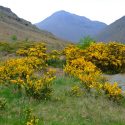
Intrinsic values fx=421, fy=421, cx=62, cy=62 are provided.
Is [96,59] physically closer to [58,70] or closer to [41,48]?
[58,70]

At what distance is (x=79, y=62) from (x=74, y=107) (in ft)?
22.4

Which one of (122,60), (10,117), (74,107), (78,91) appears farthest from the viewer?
(122,60)

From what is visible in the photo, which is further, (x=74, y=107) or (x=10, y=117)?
Answer: (x=74, y=107)

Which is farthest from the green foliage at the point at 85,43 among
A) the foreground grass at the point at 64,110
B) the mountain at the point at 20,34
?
the mountain at the point at 20,34

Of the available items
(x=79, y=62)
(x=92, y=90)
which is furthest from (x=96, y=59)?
(x=92, y=90)

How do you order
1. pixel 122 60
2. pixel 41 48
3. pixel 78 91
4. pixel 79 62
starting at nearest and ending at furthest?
1. pixel 78 91
2. pixel 79 62
3. pixel 122 60
4. pixel 41 48

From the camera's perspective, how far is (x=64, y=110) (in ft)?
40.7

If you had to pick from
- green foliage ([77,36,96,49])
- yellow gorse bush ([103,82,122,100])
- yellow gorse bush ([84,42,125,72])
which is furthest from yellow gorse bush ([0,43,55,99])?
green foliage ([77,36,96,49])

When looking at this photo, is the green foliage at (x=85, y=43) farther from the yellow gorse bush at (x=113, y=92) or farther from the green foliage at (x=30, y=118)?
the green foliage at (x=30, y=118)

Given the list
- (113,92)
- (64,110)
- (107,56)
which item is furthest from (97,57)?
(64,110)

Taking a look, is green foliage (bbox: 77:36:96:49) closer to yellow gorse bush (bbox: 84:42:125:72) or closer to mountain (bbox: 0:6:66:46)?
yellow gorse bush (bbox: 84:42:125:72)

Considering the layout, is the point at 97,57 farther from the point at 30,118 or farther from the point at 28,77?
the point at 30,118

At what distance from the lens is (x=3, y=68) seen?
15320 millimetres

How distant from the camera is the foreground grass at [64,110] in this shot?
11312mm
